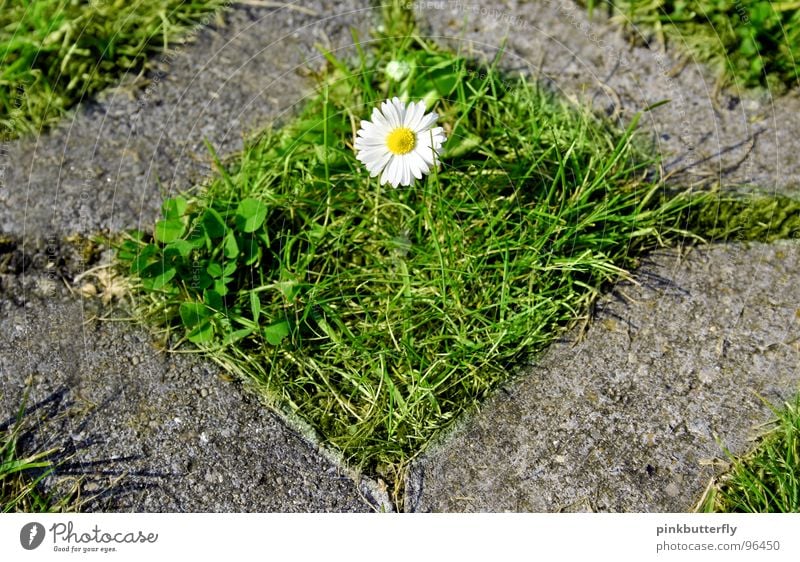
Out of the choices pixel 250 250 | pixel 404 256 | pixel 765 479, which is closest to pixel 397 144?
pixel 404 256

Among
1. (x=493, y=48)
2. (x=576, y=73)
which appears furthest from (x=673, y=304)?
(x=493, y=48)

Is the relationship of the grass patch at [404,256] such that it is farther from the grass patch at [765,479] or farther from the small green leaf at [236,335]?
the grass patch at [765,479]

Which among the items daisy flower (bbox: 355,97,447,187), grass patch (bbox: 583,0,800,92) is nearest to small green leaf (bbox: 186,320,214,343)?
daisy flower (bbox: 355,97,447,187)

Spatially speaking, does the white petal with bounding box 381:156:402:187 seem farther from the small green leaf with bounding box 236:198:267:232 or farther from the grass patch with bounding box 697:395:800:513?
the grass patch with bounding box 697:395:800:513

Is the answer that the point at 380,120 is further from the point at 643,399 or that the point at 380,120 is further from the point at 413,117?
the point at 643,399

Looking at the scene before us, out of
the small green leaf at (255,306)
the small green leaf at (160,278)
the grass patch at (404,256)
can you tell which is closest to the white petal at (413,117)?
the grass patch at (404,256)
